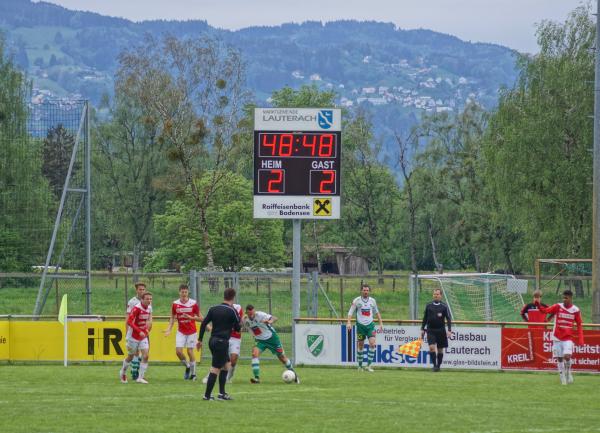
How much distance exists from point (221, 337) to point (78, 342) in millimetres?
11531

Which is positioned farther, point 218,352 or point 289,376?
point 289,376

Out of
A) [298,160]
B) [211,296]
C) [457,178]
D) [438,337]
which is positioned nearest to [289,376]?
[438,337]

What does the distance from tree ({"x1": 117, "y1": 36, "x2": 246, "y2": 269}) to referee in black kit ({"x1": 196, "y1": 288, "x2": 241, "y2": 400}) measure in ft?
135

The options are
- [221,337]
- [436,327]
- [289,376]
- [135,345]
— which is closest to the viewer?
[221,337]

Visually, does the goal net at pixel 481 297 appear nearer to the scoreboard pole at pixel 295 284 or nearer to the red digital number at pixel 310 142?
the scoreboard pole at pixel 295 284

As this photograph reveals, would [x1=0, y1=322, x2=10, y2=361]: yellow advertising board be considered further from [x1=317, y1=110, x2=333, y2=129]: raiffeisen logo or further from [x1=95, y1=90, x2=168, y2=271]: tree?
[x1=95, y1=90, x2=168, y2=271]: tree

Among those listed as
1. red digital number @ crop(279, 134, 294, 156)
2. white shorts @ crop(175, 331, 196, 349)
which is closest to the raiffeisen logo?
red digital number @ crop(279, 134, 294, 156)

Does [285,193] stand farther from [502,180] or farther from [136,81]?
[136,81]

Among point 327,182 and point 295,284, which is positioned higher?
point 327,182

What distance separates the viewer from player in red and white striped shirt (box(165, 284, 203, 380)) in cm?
2445

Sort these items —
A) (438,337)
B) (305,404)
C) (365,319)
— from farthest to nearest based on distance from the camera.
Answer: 1. (438,337)
2. (365,319)
3. (305,404)

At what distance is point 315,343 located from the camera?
1166 inches

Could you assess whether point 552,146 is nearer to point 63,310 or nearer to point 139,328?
point 63,310

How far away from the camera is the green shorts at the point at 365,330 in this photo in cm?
2786
